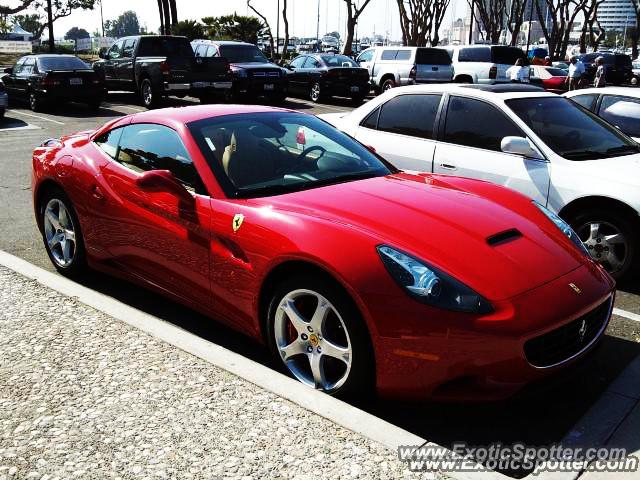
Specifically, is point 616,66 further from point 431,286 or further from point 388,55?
point 431,286

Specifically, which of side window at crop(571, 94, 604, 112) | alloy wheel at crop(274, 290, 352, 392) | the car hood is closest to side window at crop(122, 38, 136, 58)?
side window at crop(571, 94, 604, 112)

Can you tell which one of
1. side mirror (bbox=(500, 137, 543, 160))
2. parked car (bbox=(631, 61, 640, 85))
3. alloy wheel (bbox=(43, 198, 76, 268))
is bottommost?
parked car (bbox=(631, 61, 640, 85))

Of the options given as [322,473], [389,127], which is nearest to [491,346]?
[322,473]

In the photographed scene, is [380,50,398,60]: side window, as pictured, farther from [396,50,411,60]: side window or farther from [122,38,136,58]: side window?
[122,38,136,58]: side window

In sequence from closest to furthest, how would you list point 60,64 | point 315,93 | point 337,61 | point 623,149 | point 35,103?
point 623,149, point 60,64, point 35,103, point 315,93, point 337,61

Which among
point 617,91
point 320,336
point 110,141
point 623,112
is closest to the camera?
point 320,336

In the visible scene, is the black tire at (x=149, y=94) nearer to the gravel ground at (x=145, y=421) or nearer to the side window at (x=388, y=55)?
the side window at (x=388, y=55)

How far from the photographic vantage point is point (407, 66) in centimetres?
2134

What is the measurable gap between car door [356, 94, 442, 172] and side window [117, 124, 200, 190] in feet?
8.43

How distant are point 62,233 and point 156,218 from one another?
144 centimetres

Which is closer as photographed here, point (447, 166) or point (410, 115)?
point (447, 166)

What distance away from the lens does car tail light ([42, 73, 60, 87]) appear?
57.8 ft

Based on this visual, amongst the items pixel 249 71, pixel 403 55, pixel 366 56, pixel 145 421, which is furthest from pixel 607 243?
pixel 366 56

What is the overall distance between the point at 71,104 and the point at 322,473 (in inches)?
796
